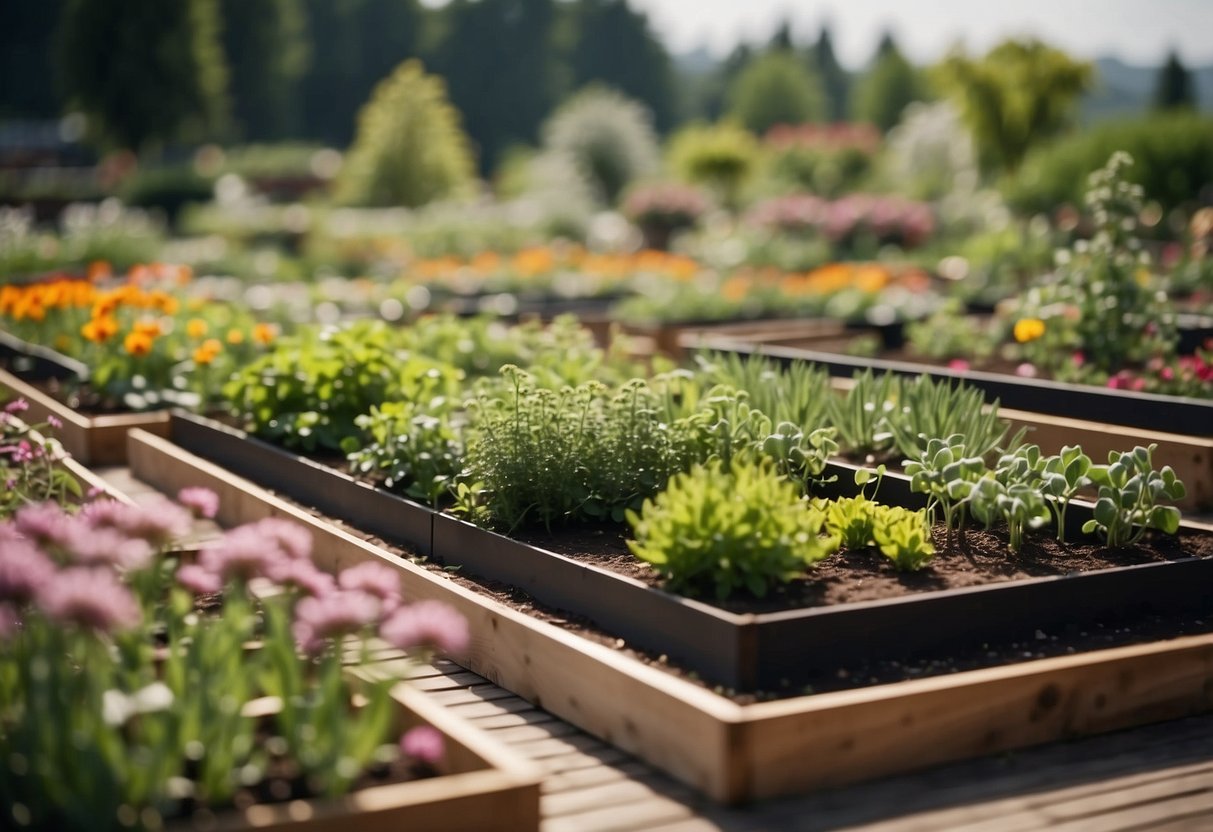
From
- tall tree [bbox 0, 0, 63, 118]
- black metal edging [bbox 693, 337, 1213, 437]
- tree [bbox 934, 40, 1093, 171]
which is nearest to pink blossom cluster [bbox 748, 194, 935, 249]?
tree [bbox 934, 40, 1093, 171]

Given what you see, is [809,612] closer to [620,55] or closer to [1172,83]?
[1172,83]

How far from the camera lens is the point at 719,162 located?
18359mm

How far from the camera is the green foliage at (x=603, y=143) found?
842 inches

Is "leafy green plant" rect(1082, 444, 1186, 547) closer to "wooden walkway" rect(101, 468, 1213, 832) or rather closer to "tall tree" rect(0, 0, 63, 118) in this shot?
"wooden walkway" rect(101, 468, 1213, 832)

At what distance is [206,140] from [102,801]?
52859 mm

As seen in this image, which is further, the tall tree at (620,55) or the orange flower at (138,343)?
the tall tree at (620,55)

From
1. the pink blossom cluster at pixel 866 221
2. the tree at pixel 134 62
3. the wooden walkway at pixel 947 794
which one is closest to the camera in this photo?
the wooden walkway at pixel 947 794

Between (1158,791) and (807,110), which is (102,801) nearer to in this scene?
(1158,791)

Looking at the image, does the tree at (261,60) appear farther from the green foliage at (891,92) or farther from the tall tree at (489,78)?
the green foliage at (891,92)

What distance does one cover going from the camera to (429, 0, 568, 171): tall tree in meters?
61.3

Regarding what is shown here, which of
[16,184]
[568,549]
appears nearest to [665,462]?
[568,549]

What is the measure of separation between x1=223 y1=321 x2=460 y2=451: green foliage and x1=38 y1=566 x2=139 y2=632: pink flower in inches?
124

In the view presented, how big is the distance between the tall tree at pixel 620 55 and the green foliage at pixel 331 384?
6028cm

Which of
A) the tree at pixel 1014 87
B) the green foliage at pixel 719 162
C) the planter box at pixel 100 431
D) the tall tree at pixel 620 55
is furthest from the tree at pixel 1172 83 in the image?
the planter box at pixel 100 431
